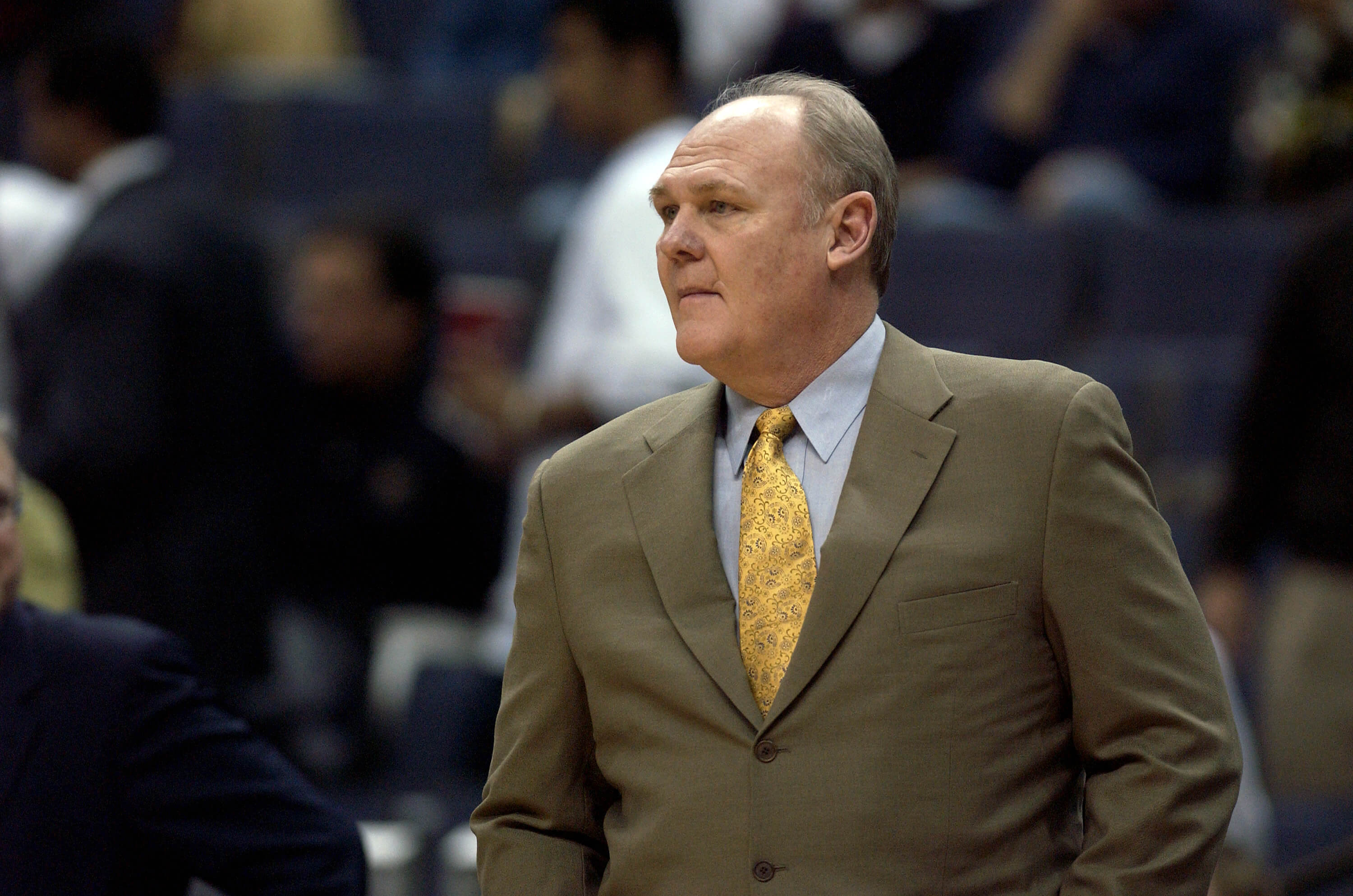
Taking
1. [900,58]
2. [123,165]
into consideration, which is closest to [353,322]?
[123,165]

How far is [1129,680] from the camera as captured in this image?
176 centimetres

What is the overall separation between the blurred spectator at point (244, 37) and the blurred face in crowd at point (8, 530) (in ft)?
15.1

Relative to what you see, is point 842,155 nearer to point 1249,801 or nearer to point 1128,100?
point 1249,801

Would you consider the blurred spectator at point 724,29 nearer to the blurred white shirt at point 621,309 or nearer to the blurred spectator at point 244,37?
the blurred spectator at point 244,37

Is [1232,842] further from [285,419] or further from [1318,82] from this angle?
[1318,82]

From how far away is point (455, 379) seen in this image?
17.1 ft

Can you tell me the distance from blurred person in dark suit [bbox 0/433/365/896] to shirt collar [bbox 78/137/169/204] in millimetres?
2030

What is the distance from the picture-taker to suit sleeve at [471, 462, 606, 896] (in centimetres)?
193

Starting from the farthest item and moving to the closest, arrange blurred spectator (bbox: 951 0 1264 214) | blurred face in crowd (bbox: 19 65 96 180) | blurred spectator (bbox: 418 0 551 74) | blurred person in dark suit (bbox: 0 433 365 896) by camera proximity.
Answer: blurred spectator (bbox: 418 0 551 74)
blurred spectator (bbox: 951 0 1264 214)
blurred face in crowd (bbox: 19 65 96 180)
blurred person in dark suit (bbox: 0 433 365 896)

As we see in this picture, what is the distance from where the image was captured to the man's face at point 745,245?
6.16ft

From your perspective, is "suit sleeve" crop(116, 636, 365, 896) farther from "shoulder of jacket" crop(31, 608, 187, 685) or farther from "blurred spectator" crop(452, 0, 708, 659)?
"blurred spectator" crop(452, 0, 708, 659)

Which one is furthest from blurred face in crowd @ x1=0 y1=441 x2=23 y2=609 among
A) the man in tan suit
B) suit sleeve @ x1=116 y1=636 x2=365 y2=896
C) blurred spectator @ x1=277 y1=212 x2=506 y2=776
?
blurred spectator @ x1=277 y1=212 x2=506 y2=776

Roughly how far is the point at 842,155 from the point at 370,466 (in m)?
3.01

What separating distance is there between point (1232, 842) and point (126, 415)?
237 cm
